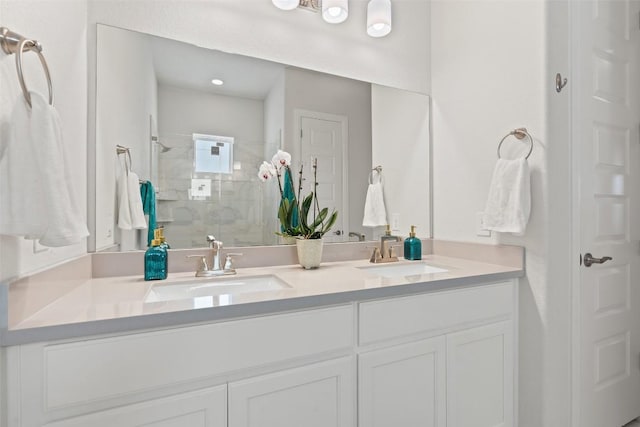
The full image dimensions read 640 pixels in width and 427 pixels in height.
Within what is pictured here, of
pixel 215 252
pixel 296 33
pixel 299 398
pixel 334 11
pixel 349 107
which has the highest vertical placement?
pixel 334 11

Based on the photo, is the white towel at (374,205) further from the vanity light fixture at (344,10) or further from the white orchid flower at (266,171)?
the vanity light fixture at (344,10)

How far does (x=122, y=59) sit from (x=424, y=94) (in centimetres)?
159

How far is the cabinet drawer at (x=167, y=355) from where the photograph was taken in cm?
72

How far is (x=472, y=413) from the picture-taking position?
132 cm

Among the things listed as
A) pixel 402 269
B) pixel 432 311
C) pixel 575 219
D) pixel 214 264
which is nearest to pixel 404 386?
pixel 432 311

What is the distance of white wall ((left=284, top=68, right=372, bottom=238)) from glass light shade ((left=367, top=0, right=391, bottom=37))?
0.94 feet

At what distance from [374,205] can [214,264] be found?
92 centimetres

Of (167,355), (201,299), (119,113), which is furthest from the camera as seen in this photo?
→ (119,113)

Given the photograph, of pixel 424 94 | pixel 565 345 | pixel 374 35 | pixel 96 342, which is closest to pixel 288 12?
pixel 374 35

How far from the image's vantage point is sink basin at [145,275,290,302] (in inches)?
45.3

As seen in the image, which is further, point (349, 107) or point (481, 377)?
point (349, 107)

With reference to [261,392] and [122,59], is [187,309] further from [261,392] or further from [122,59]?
[122,59]

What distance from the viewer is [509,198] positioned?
55.7 inches

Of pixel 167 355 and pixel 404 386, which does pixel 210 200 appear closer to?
pixel 167 355
